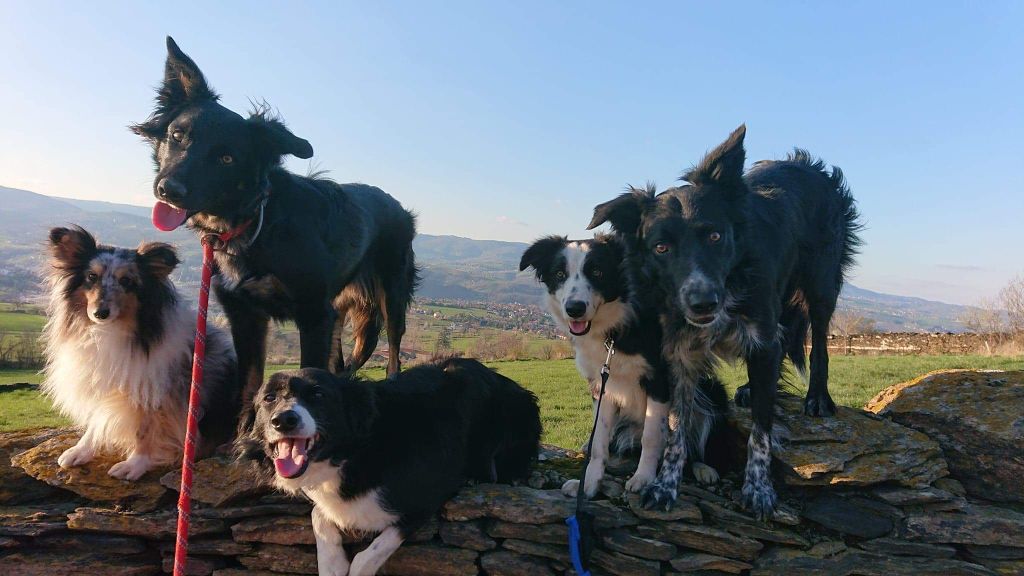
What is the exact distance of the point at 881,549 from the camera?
10.9 feet

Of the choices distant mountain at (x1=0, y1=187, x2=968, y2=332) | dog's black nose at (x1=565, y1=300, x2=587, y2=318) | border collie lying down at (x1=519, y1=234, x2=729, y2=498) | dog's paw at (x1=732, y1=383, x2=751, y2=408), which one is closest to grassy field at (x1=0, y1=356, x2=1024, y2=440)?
distant mountain at (x1=0, y1=187, x2=968, y2=332)

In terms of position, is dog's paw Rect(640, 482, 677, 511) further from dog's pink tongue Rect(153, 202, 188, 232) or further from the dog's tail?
dog's pink tongue Rect(153, 202, 188, 232)

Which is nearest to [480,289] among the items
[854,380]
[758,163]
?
[854,380]

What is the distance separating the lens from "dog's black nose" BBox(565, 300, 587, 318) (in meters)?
3.59

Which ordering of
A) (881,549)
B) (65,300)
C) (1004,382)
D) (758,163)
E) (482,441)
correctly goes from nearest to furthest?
(881,549) < (65,300) < (482,441) < (1004,382) < (758,163)

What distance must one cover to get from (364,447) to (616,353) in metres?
1.65

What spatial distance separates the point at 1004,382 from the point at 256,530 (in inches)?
214

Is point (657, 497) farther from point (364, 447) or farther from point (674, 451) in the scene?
point (364, 447)

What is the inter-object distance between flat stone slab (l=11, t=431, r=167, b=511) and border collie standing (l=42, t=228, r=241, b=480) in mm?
59

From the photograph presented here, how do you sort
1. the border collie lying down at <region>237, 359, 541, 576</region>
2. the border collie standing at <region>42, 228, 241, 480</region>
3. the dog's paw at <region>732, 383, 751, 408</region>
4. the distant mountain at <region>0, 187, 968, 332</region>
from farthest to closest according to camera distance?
the dog's paw at <region>732, 383, 751, 408</region>
the distant mountain at <region>0, 187, 968, 332</region>
the border collie standing at <region>42, 228, 241, 480</region>
the border collie lying down at <region>237, 359, 541, 576</region>

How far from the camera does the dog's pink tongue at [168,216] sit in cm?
306

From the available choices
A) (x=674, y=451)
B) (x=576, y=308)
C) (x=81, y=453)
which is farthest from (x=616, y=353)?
(x=81, y=453)

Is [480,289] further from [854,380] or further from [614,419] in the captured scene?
[614,419]

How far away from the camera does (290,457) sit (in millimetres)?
2795
